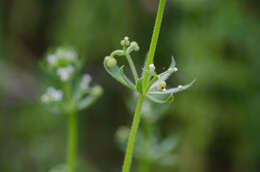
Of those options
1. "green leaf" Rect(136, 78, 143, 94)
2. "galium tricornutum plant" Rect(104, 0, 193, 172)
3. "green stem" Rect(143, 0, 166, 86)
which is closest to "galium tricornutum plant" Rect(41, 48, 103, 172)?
"galium tricornutum plant" Rect(104, 0, 193, 172)

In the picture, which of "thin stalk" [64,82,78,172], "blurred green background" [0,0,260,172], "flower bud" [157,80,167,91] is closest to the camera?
"flower bud" [157,80,167,91]

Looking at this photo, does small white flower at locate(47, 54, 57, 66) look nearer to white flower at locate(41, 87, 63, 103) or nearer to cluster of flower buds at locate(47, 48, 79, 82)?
cluster of flower buds at locate(47, 48, 79, 82)

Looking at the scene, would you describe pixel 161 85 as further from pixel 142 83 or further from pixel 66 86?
pixel 66 86

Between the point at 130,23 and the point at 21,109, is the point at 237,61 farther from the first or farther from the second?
the point at 21,109

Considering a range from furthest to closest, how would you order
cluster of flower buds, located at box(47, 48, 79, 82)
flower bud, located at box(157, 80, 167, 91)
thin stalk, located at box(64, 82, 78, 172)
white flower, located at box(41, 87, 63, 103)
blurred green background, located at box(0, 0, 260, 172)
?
blurred green background, located at box(0, 0, 260, 172), cluster of flower buds, located at box(47, 48, 79, 82), white flower, located at box(41, 87, 63, 103), thin stalk, located at box(64, 82, 78, 172), flower bud, located at box(157, 80, 167, 91)

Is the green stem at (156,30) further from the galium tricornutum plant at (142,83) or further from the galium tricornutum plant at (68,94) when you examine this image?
the galium tricornutum plant at (68,94)

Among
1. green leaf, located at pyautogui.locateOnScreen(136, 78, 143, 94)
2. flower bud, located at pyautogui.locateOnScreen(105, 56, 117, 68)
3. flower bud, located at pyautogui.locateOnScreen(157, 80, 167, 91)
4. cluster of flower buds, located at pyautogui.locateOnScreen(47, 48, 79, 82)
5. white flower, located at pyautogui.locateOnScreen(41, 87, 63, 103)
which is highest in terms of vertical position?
cluster of flower buds, located at pyautogui.locateOnScreen(47, 48, 79, 82)
